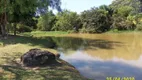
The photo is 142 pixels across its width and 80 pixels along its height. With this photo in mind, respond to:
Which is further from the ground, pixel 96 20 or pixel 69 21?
pixel 96 20

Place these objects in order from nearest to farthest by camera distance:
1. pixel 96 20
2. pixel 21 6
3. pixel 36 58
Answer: pixel 36 58 → pixel 21 6 → pixel 96 20

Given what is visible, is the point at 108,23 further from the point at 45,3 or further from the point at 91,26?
the point at 45,3

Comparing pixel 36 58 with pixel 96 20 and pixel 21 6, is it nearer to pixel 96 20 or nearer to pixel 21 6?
pixel 21 6

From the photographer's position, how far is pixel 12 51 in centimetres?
1470

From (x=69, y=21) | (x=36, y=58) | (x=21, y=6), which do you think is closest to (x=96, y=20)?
(x=69, y=21)

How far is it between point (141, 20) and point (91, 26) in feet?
35.4

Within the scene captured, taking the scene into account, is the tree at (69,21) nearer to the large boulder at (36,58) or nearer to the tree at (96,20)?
the tree at (96,20)

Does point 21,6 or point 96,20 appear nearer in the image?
point 21,6

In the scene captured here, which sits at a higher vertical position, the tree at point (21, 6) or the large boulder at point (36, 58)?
the tree at point (21, 6)

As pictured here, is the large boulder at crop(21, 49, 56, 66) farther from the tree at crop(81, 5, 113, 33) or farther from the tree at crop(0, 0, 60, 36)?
the tree at crop(81, 5, 113, 33)

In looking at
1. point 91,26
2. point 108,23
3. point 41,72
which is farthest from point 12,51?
point 108,23

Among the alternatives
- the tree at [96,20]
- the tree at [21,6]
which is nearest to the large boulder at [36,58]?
the tree at [21,6]

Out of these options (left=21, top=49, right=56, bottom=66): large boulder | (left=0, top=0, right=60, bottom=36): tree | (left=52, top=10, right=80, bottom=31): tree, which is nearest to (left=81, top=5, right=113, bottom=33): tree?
(left=52, top=10, right=80, bottom=31): tree

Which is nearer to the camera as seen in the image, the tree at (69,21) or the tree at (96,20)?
the tree at (96,20)
